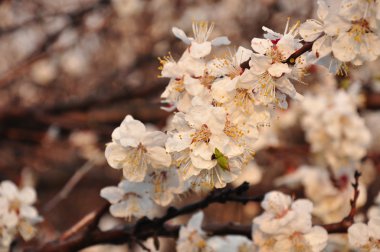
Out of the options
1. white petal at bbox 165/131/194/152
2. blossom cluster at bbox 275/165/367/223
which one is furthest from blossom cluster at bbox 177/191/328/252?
blossom cluster at bbox 275/165/367/223

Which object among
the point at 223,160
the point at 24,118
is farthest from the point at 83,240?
the point at 24,118

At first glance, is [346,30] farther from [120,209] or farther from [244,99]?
[120,209]

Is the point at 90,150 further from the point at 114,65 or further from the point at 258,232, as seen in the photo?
the point at 258,232

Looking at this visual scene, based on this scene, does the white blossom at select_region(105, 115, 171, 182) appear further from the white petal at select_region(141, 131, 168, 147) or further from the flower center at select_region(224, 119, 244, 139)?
the flower center at select_region(224, 119, 244, 139)

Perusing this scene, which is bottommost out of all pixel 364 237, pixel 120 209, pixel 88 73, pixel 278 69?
pixel 364 237

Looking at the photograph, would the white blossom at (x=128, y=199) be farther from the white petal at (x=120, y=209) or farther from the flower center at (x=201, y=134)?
the flower center at (x=201, y=134)

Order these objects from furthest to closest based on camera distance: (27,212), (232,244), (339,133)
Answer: (339,133), (27,212), (232,244)

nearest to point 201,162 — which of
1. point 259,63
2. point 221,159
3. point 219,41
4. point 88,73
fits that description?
point 221,159
